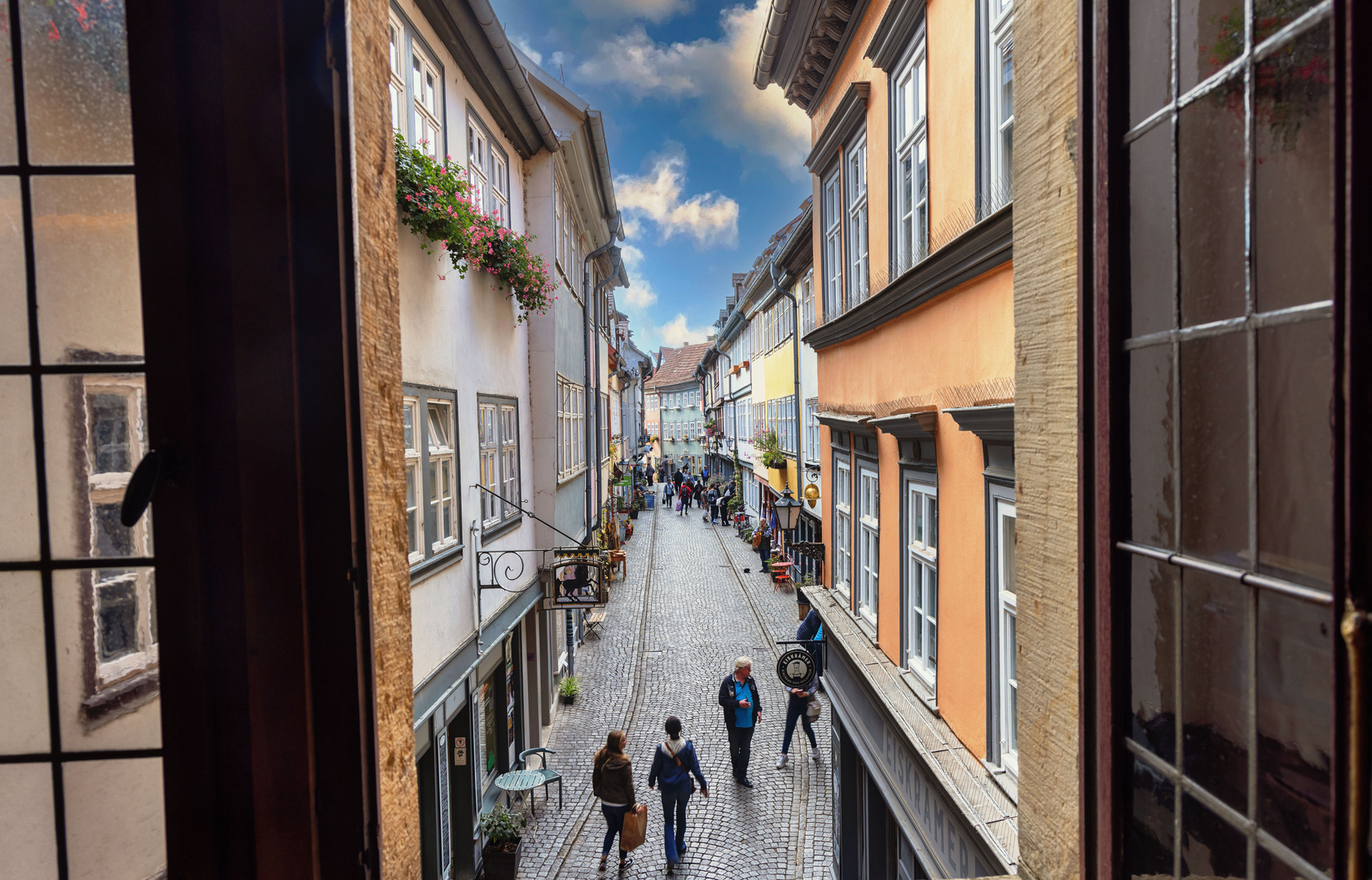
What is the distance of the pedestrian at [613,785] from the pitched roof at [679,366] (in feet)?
190

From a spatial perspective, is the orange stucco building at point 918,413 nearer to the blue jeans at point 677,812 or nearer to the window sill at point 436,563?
the blue jeans at point 677,812

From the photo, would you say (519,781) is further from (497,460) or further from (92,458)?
(92,458)

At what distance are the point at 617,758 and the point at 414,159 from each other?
5868mm

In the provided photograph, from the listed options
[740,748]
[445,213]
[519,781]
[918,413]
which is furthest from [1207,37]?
[740,748]

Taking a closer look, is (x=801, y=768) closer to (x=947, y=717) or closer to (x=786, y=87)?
(x=947, y=717)

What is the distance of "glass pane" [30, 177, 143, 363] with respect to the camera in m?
1.34

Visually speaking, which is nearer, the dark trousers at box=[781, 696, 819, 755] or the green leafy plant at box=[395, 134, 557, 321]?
the green leafy plant at box=[395, 134, 557, 321]

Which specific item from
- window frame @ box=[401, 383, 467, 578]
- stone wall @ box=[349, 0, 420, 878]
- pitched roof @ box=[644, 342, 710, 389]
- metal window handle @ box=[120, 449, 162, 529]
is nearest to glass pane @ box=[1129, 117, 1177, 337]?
stone wall @ box=[349, 0, 420, 878]

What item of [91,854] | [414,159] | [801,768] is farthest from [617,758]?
[91,854]

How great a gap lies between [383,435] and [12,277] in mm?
693

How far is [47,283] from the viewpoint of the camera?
1341 mm

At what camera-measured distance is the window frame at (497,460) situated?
786 centimetres

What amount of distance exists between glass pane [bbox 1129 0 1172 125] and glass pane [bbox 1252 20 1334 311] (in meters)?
0.28

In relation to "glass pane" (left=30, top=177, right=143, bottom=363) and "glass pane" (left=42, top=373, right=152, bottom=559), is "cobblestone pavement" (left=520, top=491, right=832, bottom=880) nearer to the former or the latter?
"glass pane" (left=42, top=373, right=152, bottom=559)
